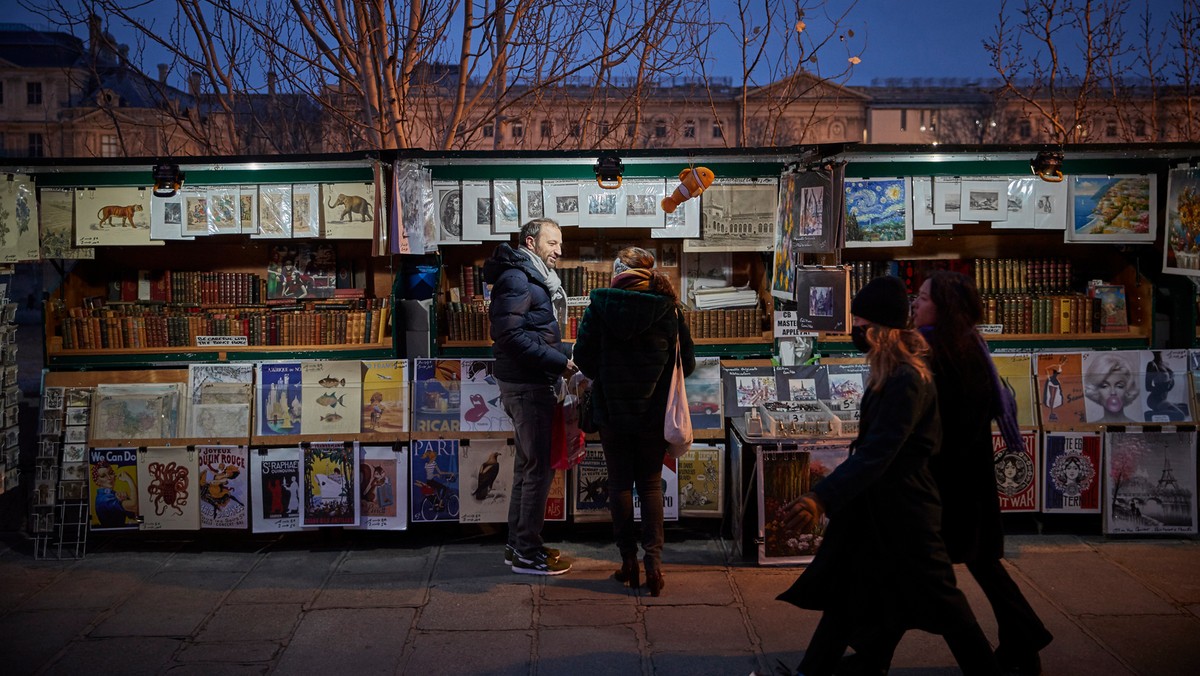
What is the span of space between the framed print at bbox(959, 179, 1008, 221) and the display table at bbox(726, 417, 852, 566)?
6.90 ft

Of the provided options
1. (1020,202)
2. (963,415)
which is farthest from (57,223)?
(1020,202)

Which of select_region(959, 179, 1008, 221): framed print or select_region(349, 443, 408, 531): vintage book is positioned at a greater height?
select_region(959, 179, 1008, 221): framed print

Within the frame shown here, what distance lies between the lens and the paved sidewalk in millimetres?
4414

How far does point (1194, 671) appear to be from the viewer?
13.8 feet

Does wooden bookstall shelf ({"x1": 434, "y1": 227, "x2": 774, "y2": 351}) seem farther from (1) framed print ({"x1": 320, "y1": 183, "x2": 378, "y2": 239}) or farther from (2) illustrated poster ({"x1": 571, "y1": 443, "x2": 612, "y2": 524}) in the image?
(2) illustrated poster ({"x1": 571, "y1": 443, "x2": 612, "y2": 524})

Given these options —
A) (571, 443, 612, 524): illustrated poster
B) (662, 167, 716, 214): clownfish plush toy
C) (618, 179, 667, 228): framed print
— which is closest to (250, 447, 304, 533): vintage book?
(571, 443, 612, 524): illustrated poster

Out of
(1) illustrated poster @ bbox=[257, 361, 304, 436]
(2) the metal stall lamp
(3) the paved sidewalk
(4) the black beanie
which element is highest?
(2) the metal stall lamp

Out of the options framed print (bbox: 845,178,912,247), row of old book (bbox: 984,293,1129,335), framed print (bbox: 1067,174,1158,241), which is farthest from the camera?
row of old book (bbox: 984,293,1129,335)

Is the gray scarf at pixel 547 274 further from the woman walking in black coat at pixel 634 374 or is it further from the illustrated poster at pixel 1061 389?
the illustrated poster at pixel 1061 389

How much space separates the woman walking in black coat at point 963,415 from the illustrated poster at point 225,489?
14.6 ft

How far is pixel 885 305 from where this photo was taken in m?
3.63

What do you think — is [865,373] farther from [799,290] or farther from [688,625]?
[688,625]

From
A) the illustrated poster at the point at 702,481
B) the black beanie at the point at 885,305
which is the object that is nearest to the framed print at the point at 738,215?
the illustrated poster at the point at 702,481

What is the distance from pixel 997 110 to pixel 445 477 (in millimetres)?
55881
